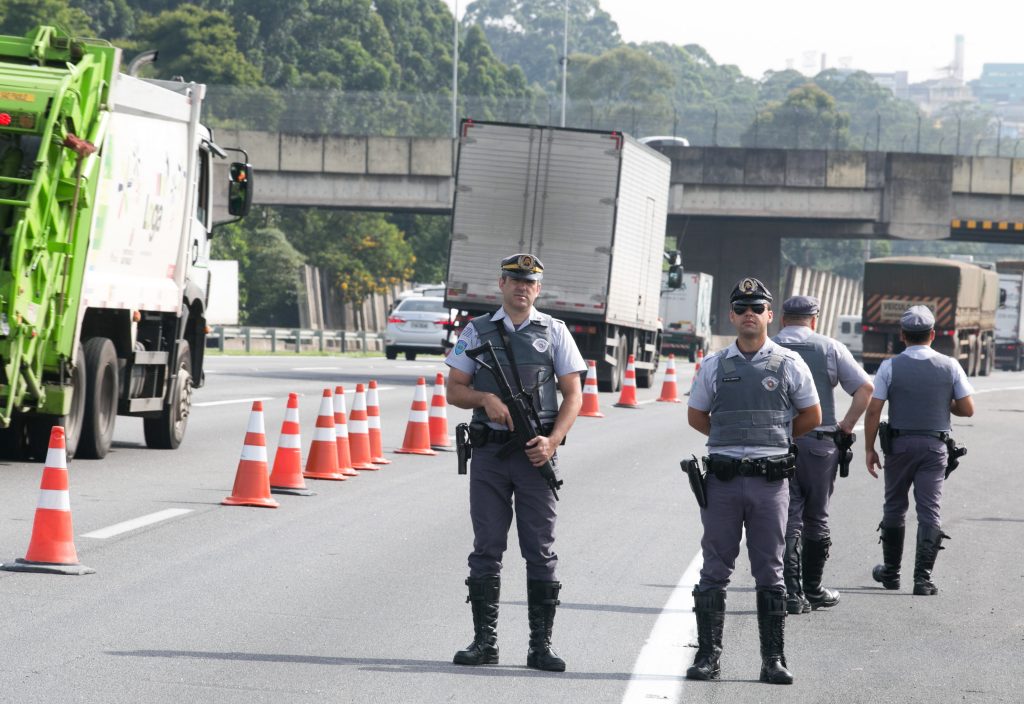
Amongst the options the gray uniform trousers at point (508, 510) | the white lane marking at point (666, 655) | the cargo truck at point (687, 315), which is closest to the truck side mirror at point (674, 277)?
the cargo truck at point (687, 315)

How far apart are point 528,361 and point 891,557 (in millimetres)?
3530

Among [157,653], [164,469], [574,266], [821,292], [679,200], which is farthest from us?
[821,292]

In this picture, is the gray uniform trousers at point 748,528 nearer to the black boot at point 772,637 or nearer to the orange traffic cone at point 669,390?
the black boot at point 772,637

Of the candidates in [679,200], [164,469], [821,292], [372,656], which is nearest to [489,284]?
[164,469]

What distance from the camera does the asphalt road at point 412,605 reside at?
24.5ft

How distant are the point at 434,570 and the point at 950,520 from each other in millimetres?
5560

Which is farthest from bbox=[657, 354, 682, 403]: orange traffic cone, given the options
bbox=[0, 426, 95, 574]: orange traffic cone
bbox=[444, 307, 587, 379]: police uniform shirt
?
bbox=[444, 307, 587, 379]: police uniform shirt

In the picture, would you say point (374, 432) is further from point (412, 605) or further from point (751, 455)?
point (751, 455)

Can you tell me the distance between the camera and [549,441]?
7.85 metres

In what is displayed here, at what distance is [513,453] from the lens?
7.89 m

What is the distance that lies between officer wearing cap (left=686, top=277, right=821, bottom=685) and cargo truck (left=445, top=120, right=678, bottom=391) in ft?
69.9

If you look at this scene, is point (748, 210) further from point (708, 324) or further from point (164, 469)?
point (164, 469)

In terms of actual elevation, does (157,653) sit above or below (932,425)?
below

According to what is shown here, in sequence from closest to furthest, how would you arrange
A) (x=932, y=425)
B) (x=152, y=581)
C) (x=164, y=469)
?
(x=152, y=581) → (x=932, y=425) → (x=164, y=469)
